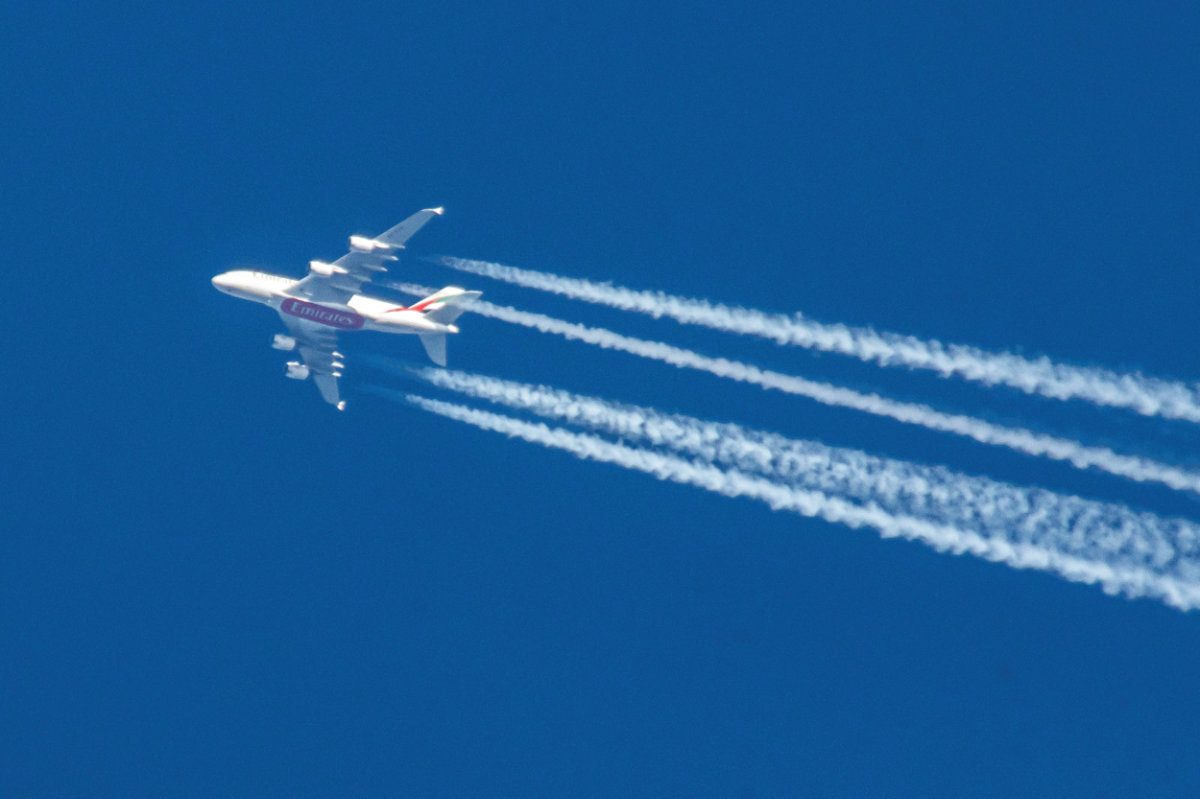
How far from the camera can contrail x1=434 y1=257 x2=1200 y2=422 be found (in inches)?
1439

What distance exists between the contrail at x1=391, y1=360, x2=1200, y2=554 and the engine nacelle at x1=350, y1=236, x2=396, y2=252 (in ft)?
23.8

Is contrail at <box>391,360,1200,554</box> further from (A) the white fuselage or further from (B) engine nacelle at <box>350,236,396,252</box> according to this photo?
(B) engine nacelle at <box>350,236,396,252</box>

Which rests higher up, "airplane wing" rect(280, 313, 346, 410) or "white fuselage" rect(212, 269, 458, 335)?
"white fuselage" rect(212, 269, 458, 335)

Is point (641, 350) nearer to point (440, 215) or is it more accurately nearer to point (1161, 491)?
point (440, 215)

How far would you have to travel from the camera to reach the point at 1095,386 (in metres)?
36.9

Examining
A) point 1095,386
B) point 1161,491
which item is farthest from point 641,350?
point 1161,491

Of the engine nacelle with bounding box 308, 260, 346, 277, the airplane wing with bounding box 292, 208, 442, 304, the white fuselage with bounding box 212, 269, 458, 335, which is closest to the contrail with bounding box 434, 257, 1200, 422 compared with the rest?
the airplane wing with bounding box 292, 208, 442, 304

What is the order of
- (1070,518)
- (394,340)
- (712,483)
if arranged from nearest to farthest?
(1070,518), (712,483), (394,340)

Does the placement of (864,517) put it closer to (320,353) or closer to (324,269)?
(324,269)

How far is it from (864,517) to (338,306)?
24.5 m

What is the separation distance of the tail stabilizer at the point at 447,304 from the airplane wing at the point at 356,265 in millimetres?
2625

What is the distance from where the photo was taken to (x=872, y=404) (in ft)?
129

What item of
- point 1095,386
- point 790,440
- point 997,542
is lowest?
point 997,542

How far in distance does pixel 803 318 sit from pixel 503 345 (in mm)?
13136
